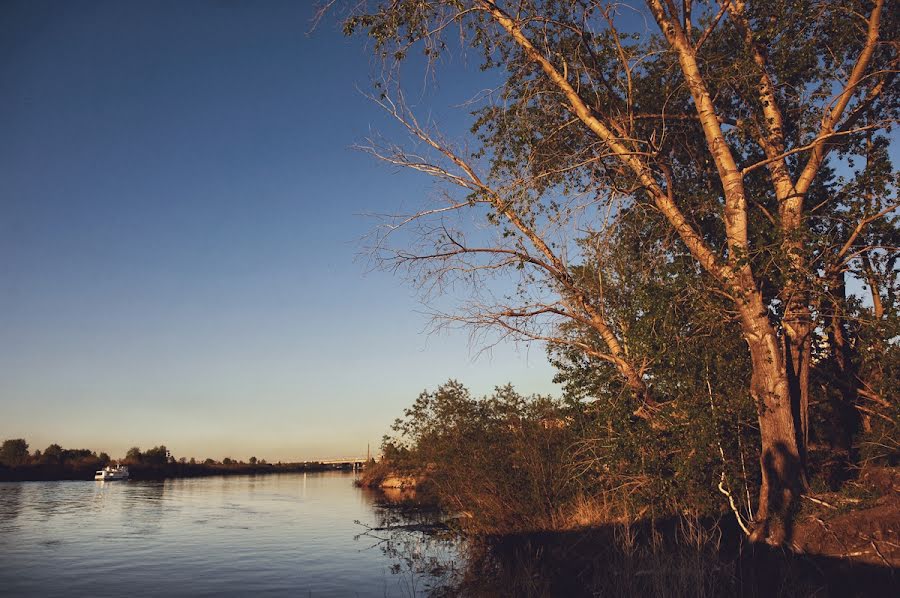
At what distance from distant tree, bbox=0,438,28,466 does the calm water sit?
54693 mm

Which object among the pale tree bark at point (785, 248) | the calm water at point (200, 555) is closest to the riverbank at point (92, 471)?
the calm water at point (200, 555)

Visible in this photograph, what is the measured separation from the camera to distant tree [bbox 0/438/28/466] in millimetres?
77250

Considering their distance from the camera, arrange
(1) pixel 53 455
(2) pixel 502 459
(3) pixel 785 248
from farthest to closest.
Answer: (1) pixel 53 455 → (2) pixel 502 459 → (3) pixel 785 248

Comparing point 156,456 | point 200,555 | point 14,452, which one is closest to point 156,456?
point 156,456

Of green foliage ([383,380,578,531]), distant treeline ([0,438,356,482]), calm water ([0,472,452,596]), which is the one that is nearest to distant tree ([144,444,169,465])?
distant treeline ([0,438,356,482])

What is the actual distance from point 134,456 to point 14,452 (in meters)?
17.3

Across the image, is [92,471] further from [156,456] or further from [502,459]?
[502,459]

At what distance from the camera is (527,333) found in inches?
494

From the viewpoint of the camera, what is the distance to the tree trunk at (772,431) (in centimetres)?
903

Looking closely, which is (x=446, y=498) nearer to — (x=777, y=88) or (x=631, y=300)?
(x=631, y=300)

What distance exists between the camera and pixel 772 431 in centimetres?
959

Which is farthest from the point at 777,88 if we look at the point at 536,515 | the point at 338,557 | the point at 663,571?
the point at 338,557

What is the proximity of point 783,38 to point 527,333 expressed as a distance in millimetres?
7059

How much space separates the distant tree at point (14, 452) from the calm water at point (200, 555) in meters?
54.7
